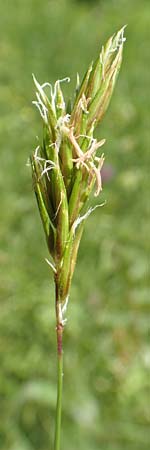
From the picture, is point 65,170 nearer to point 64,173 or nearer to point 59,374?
point 64,173

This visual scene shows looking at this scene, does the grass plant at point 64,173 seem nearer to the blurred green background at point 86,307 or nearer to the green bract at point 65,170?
the green bract at point 65,170

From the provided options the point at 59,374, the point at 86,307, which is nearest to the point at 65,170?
the point at 59,374

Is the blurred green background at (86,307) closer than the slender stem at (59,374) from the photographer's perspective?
No

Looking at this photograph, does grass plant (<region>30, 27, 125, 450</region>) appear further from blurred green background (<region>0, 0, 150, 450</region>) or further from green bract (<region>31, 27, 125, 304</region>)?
blurred green background (<region>0, 0, 150, 450</region>)

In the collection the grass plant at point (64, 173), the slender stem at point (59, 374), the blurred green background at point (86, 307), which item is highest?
the blurred green background at point (86, 307)

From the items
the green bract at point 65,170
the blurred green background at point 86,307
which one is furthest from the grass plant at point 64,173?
the blurred green background at point 86,307

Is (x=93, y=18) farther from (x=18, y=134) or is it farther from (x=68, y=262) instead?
(x=68, y=262)
